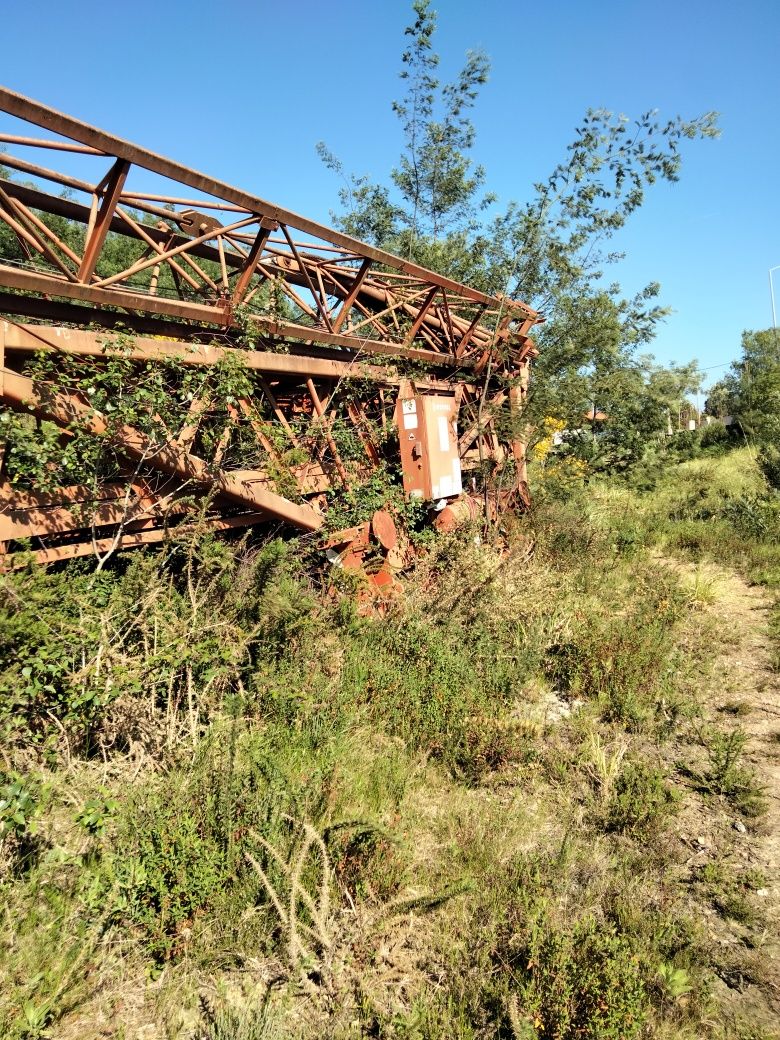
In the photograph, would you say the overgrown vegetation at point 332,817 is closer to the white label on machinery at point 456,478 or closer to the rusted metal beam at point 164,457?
the rusted metal beam at point 164,457

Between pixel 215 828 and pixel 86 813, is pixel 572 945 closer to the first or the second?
Answer: pixel 215 828

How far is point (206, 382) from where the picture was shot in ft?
15.1

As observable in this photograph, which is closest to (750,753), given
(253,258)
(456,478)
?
(456,478)

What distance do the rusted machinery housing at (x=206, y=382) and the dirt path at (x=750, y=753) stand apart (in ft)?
11.3

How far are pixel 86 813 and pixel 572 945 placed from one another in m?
2.32

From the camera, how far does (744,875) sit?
3207mm

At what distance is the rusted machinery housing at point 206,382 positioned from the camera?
3742 mm

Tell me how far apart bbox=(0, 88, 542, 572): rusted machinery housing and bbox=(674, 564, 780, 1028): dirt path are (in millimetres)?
3437

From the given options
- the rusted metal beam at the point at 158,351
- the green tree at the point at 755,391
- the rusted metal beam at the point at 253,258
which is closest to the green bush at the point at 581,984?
the rusted metal beam at the point at 158,351

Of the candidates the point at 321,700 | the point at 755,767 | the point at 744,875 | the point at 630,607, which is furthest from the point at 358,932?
the point at 630,607

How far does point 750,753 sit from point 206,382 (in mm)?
5167

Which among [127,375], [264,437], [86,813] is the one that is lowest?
[86,813]

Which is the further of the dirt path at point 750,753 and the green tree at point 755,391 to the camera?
the green tree at point 755,391

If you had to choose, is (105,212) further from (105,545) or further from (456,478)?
(456,478)
